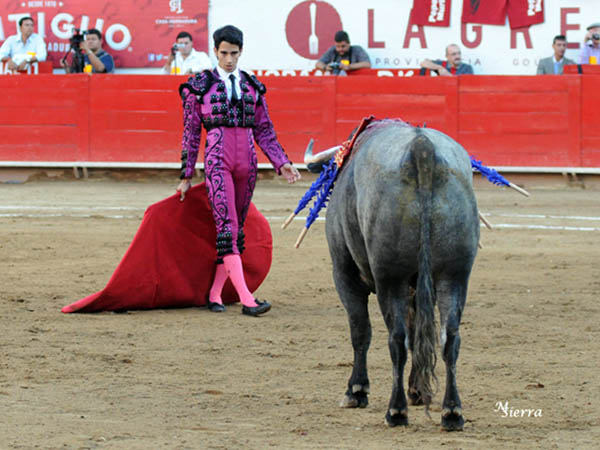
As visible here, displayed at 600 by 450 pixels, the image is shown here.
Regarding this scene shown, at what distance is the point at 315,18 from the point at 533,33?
89.4 inches

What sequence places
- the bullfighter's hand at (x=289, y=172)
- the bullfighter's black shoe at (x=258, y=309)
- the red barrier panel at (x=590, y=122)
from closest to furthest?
the bullfighter's hand at (x=289, y=172), the bullfighter's black shoe at (x=258, y=309), the red barrier panel at (x=590, y=122)

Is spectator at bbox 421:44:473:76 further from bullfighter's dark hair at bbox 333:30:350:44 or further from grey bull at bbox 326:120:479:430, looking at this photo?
grey bull at bbox 326:120:479:430

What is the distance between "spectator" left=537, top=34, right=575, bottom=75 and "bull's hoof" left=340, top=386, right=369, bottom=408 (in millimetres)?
8313

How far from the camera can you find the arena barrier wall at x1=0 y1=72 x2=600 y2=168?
11.0 meters

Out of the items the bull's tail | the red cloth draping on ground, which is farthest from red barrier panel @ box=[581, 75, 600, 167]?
the bull's tail

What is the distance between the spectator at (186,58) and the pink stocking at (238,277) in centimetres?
652

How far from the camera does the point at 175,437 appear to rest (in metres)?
2.98

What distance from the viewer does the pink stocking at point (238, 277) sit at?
518 cm

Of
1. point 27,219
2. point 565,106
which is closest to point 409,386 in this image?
point 27,219

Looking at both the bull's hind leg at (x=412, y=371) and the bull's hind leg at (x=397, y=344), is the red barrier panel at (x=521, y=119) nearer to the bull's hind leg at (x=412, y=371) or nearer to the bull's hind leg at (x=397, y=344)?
the bull's hind leg at (x=412, y=371)

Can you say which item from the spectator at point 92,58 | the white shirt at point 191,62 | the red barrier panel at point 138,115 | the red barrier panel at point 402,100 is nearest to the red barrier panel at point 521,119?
the red barrier panel at point 402,100

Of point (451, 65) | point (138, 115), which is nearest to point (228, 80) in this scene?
point (451, 65)

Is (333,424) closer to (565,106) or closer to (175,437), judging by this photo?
(175,437)

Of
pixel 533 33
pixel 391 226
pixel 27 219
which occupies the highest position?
pixel 533 33
